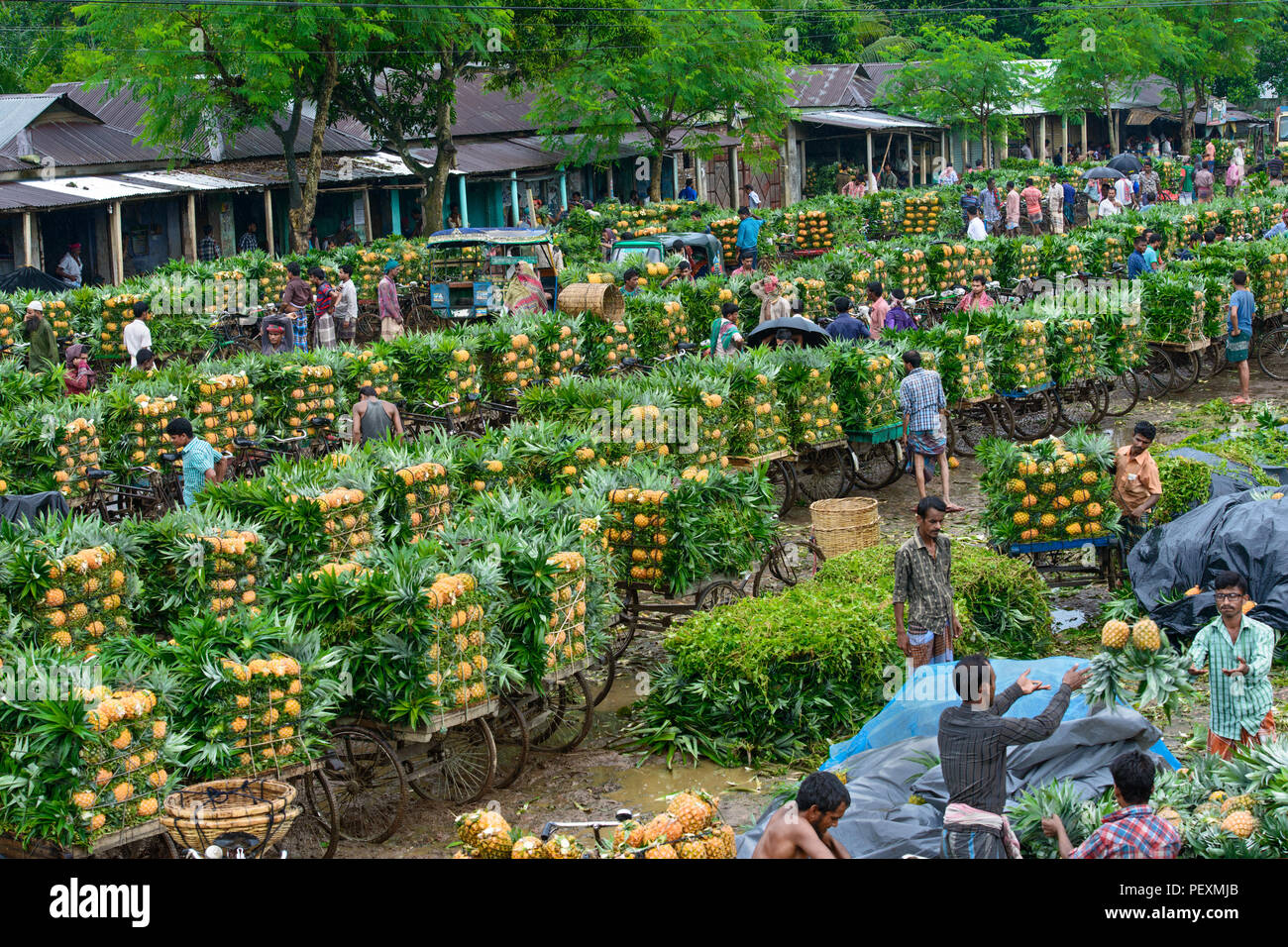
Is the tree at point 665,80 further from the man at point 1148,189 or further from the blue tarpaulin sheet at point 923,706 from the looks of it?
the blue tarpaulin sheet at point 923,706

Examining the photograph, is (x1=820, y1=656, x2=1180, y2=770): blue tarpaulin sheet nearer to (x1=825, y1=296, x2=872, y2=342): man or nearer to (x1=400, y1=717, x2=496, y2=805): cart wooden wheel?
(x1=400, y1=717, x2=496, y2=805): cart wooden wheel

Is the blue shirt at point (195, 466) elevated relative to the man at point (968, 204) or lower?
lower

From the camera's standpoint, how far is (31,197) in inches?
1132

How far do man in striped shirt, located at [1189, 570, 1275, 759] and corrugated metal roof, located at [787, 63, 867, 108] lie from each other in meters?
44.8

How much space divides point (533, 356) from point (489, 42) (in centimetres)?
1915

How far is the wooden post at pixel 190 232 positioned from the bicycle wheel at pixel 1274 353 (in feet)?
71.4

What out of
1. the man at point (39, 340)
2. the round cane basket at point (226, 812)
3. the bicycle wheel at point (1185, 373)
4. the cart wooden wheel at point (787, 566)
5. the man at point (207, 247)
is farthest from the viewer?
the man at point (207, 247)

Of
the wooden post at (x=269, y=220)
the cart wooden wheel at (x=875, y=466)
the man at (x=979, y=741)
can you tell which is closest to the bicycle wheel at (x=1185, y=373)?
the cart wooden wheel at (x=875, y=466)

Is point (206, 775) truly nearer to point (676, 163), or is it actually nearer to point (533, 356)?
point (533, 356)

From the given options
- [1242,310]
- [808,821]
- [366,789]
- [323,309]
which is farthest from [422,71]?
[808,821]

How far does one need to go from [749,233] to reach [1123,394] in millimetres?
11399

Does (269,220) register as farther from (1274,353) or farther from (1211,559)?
(1211,559)

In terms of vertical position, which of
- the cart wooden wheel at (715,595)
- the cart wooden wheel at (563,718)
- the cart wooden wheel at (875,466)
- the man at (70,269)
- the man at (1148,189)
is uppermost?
the man at (1148,189)

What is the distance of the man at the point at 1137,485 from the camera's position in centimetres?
1283
